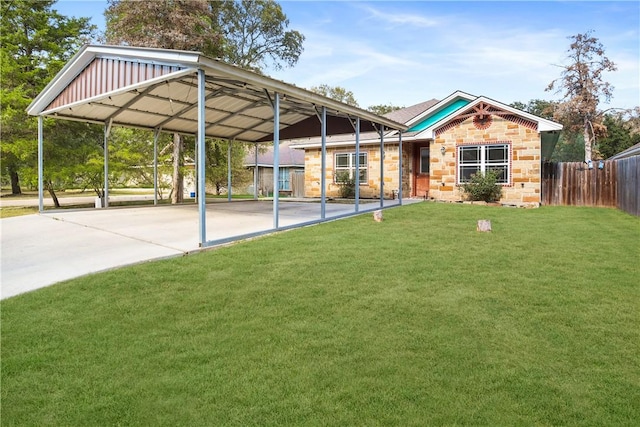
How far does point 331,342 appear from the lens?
3467 mm

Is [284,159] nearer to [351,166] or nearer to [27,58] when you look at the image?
[351,166]

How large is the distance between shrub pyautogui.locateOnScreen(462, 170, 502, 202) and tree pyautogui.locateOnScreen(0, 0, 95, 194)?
50.1 ft

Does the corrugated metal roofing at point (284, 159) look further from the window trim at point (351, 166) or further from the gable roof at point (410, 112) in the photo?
the window trim at point (351, 166)

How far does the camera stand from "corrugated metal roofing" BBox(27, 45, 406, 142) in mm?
7664

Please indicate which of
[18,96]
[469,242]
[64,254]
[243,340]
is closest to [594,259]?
[469,242]

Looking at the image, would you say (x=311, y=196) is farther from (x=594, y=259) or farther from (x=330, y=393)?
(x=330, y=393)

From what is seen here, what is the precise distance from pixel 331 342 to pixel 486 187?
43.9ft

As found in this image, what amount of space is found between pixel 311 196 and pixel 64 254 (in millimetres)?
14558

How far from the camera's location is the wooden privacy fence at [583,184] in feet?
49.1

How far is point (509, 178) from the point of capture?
1533 cm

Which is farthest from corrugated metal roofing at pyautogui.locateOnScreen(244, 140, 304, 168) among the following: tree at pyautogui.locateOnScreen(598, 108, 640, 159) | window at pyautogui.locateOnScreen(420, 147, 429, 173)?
tree at pyautogui.locateOnScreen(598, 108, 640, 159)

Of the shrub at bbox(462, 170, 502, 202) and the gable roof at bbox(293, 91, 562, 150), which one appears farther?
the shrub at bbox(462, 170, 502, 202)

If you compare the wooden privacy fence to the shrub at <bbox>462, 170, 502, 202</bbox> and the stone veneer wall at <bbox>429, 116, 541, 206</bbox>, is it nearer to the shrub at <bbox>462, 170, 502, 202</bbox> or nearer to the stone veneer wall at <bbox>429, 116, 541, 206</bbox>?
the stone veneer wall at <bbox>429, 116, 541, 206</bbox>

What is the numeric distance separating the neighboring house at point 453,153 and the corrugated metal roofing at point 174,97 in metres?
3.01
